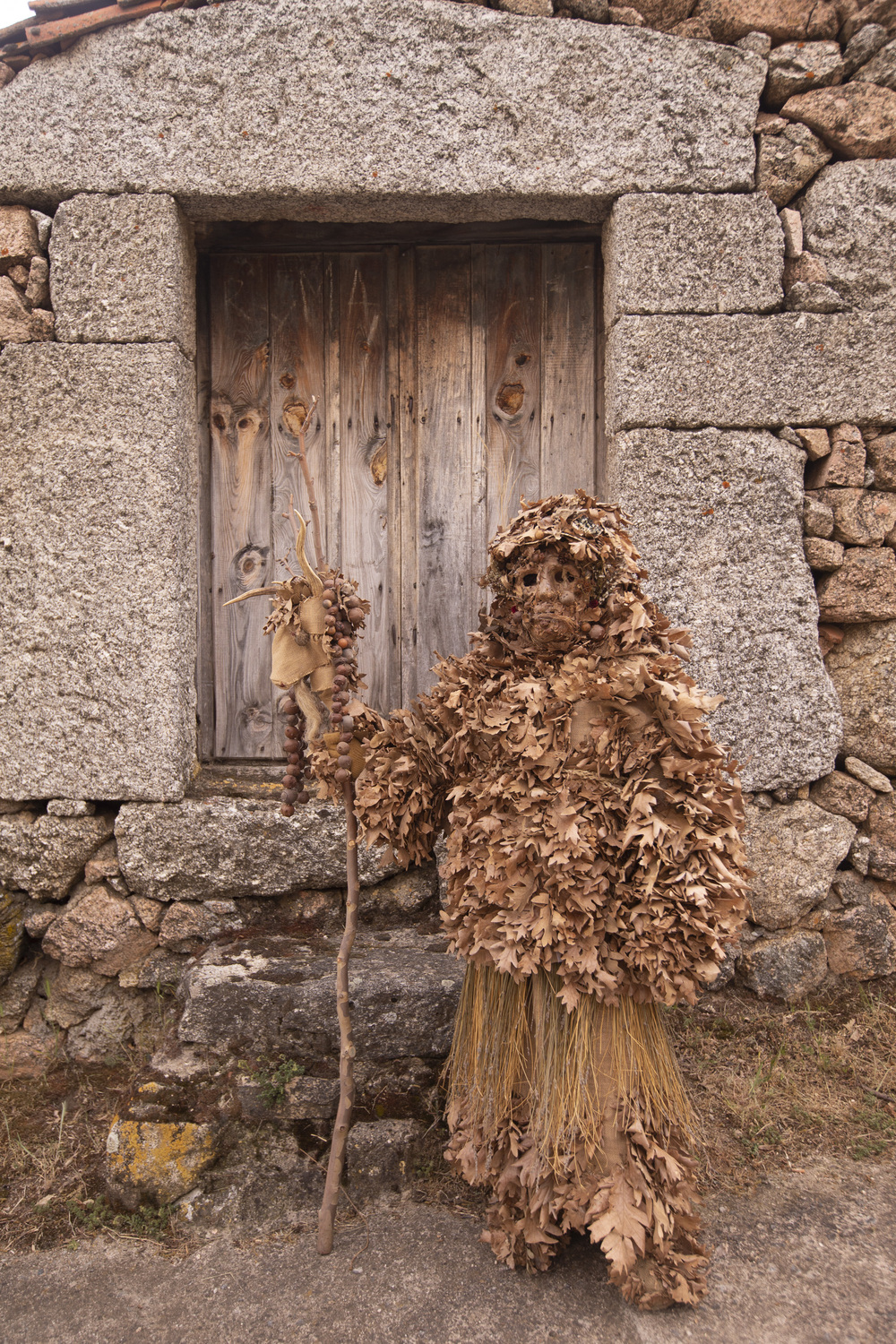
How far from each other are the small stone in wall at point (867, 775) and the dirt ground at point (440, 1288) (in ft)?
3.73

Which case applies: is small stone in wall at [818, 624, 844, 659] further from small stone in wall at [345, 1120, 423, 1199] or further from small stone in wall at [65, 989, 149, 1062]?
small stone in wall at [65, 989, 149, 1062]

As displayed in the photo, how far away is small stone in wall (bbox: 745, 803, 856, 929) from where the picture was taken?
2.49 meters

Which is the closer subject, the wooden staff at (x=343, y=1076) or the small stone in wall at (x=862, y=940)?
the wooden staff at (x=343, y=1076)

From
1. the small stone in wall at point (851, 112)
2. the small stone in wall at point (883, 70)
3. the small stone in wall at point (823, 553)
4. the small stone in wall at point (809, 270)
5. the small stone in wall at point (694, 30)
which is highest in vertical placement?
the small stone in wall at point (694, 30)

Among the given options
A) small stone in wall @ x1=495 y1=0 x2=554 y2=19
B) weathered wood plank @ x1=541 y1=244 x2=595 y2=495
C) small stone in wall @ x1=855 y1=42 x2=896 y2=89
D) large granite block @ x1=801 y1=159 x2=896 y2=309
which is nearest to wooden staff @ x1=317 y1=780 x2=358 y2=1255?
weathered wood plank @ x1=541 y1=244 x2=595 y2=495

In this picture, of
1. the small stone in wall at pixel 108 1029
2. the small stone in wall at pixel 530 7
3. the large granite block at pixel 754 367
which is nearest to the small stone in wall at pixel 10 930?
the small stone in wall at pixel 108 1029

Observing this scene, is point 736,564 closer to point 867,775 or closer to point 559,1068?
point 867,775

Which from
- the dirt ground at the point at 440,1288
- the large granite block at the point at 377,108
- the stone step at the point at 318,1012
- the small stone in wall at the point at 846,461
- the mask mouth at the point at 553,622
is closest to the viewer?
the dirt ground at the point at 440,1288

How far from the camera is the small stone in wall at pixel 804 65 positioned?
7.95 feet

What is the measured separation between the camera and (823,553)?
247 centimetres

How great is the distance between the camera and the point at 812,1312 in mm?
1666

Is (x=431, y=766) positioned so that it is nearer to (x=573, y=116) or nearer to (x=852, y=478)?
(x=852, y=478)

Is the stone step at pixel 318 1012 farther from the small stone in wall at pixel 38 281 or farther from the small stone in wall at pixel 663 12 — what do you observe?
the small stone in wall at pixel 663 12

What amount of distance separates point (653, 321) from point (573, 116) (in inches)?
25.8
